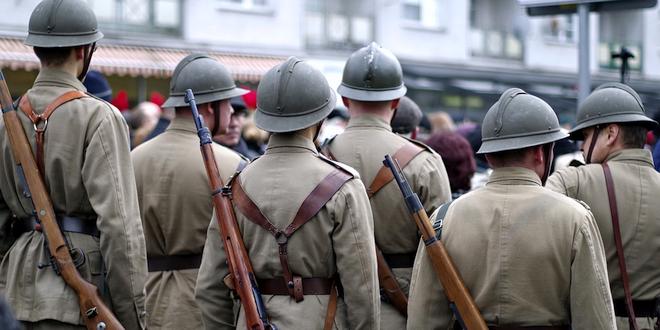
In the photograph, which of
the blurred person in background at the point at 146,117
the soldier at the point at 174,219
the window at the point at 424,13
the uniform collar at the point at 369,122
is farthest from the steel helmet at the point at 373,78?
the window at the point at 424,13

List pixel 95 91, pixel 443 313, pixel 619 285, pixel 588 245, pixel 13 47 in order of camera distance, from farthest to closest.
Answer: pixel 13 47 < pixel 95 91 < pixel 619 285 < pixel 443 313 < pixel 588 245

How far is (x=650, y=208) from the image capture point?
17.5 ft

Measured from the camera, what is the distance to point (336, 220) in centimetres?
457

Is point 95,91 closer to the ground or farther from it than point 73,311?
farther from it

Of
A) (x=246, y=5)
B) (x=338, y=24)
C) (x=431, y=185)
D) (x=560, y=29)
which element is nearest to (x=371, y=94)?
(x=431, y=185)

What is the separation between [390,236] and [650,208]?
1.30m

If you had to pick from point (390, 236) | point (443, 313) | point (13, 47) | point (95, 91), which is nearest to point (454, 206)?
point (443, 313)

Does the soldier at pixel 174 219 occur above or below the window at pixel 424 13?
below

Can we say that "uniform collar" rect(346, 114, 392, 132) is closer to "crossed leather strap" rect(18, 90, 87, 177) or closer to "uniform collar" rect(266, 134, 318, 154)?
"uniform collar" rect(266, 134, 318, 154)

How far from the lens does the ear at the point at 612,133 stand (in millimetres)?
5586

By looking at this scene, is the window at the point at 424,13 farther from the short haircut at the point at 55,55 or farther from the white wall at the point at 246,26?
the short haircut at the point at 55,55

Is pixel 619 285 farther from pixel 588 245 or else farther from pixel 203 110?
pixel 203 110

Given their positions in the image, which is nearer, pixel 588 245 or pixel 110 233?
pixel 588 245

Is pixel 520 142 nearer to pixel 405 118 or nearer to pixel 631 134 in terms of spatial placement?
pixel 631 134
